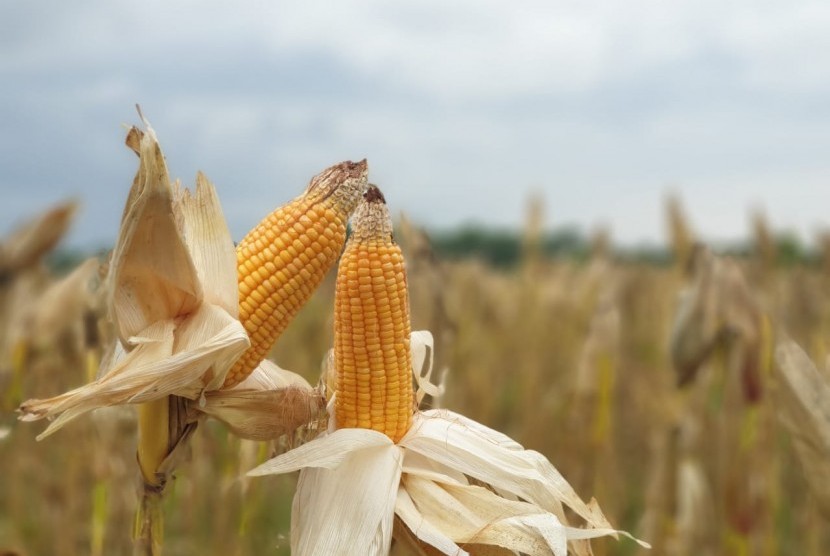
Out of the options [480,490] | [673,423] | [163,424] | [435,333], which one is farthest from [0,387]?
[673,423]

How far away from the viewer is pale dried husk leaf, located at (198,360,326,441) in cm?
A: 131

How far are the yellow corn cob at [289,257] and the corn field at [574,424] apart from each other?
27cm

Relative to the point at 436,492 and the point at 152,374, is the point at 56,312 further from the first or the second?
the point at 436,492

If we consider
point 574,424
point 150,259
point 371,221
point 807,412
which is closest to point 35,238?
point 574,424

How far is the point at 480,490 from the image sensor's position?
4.43 ft

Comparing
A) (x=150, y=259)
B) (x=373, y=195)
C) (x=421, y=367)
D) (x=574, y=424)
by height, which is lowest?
(x=574, y=424)

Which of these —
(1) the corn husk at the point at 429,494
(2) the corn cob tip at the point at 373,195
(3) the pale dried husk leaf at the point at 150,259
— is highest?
(2) the corn cob tip at the point at 373,195

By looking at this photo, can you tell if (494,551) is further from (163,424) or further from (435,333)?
(435,333)

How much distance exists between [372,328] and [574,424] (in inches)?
108

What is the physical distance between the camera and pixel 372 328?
1299 mm

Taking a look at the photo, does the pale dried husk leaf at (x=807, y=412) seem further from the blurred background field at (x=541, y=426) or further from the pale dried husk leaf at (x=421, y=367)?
the pale dried husk leaf at (x=421, y=367)

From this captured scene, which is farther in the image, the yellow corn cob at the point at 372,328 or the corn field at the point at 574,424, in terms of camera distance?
the corn field at the point at 574,424

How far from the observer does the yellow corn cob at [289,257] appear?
1297 mm

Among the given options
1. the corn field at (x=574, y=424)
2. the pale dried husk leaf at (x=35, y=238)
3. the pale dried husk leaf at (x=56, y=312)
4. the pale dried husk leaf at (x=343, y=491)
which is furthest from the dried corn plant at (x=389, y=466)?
the pale dried husk leaf at (x=35, y=238)
